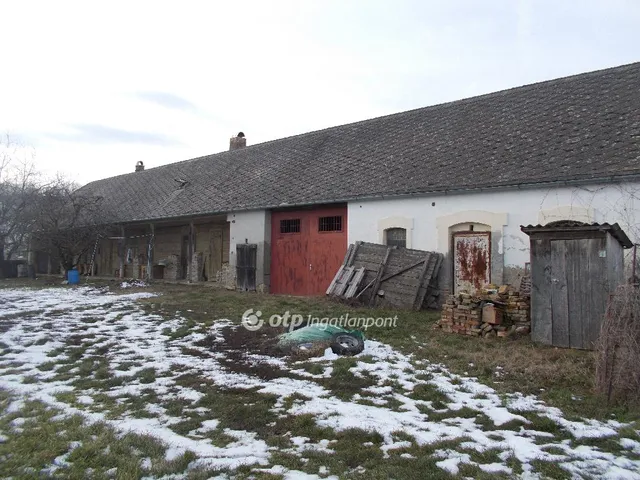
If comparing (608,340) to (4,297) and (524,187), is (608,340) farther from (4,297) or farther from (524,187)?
(4,297)

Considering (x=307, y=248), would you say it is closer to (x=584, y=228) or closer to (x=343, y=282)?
(x=343, y=282)

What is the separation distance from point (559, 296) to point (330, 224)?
8037mm

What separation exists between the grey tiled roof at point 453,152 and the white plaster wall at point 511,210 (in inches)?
13.3

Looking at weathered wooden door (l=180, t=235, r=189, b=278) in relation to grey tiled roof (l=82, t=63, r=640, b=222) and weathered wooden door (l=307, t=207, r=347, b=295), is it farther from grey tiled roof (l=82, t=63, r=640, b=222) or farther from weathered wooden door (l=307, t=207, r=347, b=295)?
weathered wooden door (l=307, t=207, r=347, b=295)

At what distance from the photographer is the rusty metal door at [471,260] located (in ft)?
36.0

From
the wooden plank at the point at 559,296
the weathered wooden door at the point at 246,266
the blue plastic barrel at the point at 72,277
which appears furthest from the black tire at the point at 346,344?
the blue plastic barrel at the point at 72,277

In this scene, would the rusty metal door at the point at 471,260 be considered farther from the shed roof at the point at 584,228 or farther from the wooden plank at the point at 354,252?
the shed roof at the point at 584,228

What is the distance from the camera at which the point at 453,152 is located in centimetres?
1266

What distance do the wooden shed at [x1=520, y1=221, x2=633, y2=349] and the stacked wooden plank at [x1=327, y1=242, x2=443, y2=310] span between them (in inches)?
145

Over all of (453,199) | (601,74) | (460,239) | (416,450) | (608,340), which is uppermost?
(601,74)

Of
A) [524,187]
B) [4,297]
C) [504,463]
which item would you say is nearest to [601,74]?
[524,187]

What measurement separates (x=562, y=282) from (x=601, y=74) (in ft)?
28.3

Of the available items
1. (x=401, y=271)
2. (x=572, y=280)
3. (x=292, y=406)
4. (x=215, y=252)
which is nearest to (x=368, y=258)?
(x=401, y=271)

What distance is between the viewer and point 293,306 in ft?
37.2
